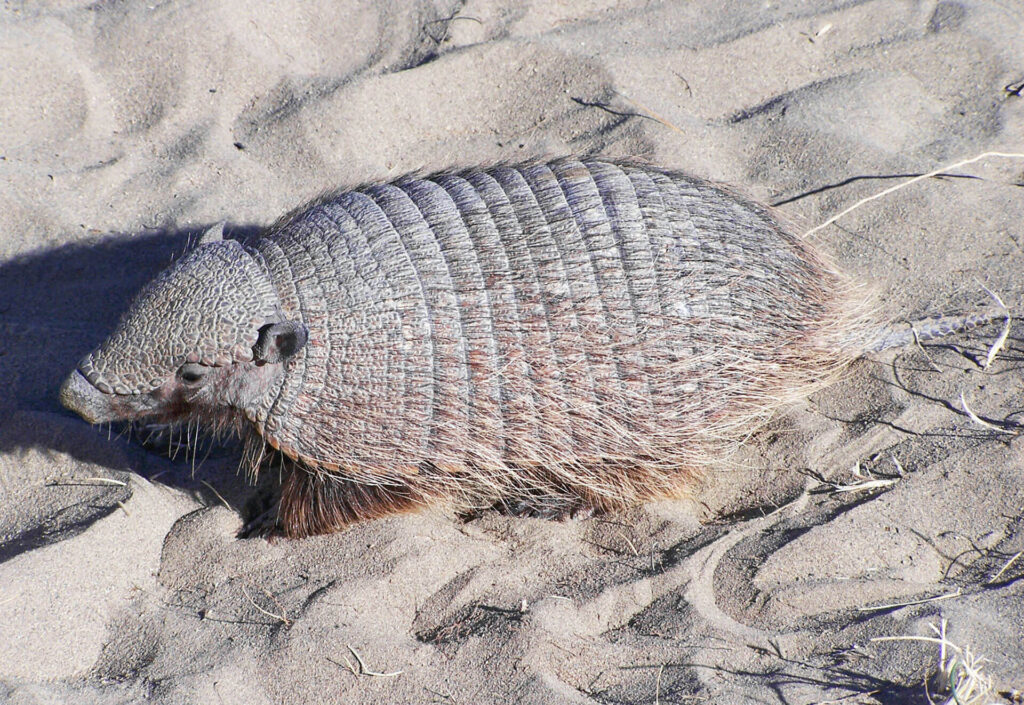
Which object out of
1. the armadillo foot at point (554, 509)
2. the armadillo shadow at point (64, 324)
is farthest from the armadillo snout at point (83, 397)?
the armadillo foot at point (554, 509)

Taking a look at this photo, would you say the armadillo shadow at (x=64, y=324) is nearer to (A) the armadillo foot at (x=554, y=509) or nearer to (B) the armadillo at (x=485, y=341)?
(B) the armadillo at (x=485, y=341)

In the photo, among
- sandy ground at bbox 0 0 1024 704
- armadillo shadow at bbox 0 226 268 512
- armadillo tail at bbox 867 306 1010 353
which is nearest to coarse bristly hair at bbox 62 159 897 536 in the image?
sandy ground at bbox 0 0 1024 704

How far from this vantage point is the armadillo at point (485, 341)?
370cm

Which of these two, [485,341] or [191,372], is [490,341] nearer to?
[485,341]

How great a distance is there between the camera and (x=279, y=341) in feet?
11.8

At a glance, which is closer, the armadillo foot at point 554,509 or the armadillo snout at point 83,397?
the armadillo snout at point 83,397

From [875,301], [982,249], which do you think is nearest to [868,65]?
[982,249]

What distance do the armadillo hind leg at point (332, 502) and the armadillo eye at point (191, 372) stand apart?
721 millimetres

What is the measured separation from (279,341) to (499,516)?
1.52m

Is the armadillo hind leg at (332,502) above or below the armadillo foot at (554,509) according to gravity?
above

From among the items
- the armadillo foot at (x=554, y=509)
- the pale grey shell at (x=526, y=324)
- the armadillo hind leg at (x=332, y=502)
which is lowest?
the armadillo foot at (x=554, y=509)

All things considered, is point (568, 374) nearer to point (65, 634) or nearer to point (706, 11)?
point (65, 634)

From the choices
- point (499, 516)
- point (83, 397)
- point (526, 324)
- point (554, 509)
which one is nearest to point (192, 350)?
point (83, 397)

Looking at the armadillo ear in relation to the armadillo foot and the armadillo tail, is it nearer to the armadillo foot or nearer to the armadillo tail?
the armadillo foot
